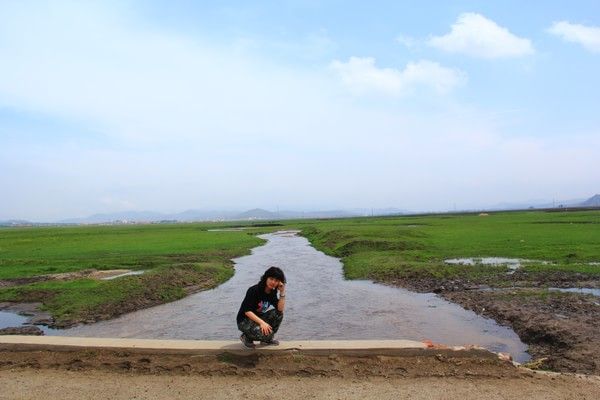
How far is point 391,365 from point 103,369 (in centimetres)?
608

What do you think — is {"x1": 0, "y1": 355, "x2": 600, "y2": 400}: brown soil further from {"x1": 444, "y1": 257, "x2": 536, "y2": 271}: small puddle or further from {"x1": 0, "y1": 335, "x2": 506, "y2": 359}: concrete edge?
{"x1": 444, "y1": 257, "x2": 536, "y2": 271}: small puddle

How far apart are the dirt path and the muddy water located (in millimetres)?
4562

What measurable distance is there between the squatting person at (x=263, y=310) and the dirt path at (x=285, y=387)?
1.04 meters

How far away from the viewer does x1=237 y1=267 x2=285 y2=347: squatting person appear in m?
10.2

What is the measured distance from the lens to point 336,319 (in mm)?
18672

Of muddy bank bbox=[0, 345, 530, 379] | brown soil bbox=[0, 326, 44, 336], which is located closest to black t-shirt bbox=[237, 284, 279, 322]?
muddy bank bbox=[0, 345, 530, 379]

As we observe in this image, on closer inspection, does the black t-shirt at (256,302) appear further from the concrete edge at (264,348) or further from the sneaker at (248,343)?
the concrete edge at (264,348)

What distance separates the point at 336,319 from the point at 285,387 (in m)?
9.90

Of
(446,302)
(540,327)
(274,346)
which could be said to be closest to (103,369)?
(274,346)

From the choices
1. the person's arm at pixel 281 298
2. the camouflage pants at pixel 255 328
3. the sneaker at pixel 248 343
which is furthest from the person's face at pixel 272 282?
the sneaker at pixel 248 343

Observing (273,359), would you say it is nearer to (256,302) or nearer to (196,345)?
(256,302)

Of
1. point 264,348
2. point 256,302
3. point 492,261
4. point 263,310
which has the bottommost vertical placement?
point 492,261

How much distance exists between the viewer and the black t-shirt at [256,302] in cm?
1050

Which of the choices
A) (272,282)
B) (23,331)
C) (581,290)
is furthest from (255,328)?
(581,290)
